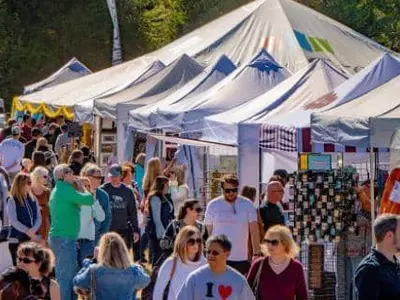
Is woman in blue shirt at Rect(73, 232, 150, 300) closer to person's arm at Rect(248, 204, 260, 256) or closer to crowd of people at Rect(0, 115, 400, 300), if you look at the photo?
crowd of people at Rect(0, 115, 400, 300)

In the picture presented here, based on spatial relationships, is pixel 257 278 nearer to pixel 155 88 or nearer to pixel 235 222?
pixel 235 222

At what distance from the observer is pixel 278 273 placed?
9945 mm

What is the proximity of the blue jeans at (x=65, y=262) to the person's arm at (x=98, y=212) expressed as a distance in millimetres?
511

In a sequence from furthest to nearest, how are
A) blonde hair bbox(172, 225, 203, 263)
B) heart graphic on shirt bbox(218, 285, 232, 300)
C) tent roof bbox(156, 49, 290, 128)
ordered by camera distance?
tent roof bbox(156, 49, 290, 128) → blonde hair bbox(172, 225, 203, 263) → heart graphic on shirt bbox(218, 285, 232, 300)

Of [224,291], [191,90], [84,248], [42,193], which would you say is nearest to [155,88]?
[191,90]

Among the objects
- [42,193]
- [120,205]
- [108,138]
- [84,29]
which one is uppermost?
[84,29]

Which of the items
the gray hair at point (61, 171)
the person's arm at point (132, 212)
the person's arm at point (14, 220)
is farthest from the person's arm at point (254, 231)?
the person's arm at point (132, 212)

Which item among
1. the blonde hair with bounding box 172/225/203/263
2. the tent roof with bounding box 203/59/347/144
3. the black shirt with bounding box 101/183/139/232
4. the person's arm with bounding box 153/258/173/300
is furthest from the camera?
the tent roof with bounding box 203/59/347/144

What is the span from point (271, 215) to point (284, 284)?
456cm

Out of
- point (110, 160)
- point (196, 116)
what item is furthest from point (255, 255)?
point (110, 160)

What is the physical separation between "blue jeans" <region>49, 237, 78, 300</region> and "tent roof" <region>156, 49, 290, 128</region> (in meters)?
6.02

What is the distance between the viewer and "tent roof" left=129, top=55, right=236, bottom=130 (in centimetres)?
2241

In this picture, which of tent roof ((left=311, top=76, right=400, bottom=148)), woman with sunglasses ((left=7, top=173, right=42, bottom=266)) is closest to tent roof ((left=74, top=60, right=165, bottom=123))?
woman with sunglasses ((left=7, top=173, right=42, bottom=266))

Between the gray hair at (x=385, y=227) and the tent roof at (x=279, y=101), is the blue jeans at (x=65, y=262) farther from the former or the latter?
the gray hair at (x=385, y=227)
